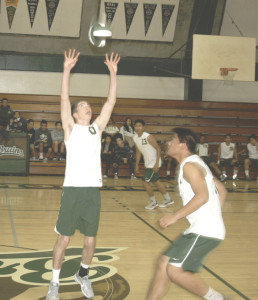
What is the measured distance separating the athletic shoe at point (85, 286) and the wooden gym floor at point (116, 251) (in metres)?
0.06

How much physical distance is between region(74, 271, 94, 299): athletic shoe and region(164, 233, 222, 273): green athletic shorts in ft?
3.30

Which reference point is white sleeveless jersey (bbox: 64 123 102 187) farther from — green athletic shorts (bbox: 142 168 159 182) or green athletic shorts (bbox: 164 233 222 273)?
green athletic shorts (bbox: 142 168 159 182)

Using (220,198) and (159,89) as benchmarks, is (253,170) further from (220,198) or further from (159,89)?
(220,198)

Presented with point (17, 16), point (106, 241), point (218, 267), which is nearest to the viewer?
point (218, 267)

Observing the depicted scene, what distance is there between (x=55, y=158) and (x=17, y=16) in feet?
19.2

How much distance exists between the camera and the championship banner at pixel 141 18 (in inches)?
717

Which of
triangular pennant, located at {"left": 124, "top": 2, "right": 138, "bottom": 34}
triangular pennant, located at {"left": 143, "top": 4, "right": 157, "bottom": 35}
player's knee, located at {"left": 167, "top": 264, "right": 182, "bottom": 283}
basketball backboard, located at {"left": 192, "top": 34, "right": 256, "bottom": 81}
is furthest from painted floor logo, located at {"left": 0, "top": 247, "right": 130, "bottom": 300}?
triangular pennant, located at {"left": 143, "top": 4, "right": 157, "bottom": 35}

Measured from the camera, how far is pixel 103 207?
9125mm

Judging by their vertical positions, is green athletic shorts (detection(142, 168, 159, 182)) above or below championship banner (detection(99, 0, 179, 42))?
below

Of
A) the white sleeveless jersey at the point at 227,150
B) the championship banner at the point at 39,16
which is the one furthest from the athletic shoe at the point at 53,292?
the championship banner at the point at 39,16

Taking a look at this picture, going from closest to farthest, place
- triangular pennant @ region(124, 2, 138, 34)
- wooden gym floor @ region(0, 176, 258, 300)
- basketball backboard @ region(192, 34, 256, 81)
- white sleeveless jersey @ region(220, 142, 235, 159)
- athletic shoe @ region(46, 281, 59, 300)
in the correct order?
athletic shoe @ region(46, 281, 59, 300)
wooden gym floor @ region(0, 176, 258, 300)
basketball backboard @ region(192, 34, 256, 81)
white sleeveless jersey @ region(220, 142, 235, 159)
triangular pennant @ region(124, 2, 138, 34)

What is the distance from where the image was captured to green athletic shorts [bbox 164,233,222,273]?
332cm

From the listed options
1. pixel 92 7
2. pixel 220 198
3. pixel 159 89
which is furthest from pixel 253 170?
pixel 220 198

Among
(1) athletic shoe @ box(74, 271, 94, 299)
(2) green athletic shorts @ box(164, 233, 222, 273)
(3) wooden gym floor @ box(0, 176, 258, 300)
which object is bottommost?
(3) wooden gym floor @ box(0, 176, 258, 300)
